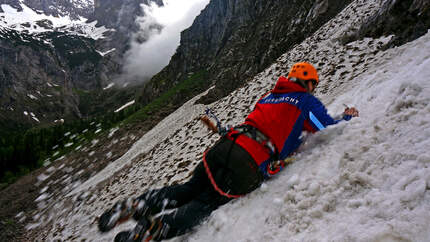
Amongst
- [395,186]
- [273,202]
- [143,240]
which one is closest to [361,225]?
[395,186]

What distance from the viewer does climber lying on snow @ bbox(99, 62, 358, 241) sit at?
4.47m

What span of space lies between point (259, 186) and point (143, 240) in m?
2.54

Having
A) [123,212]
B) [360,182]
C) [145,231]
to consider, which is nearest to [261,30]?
[123,212]

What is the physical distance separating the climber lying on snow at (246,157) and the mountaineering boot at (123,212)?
63 cm

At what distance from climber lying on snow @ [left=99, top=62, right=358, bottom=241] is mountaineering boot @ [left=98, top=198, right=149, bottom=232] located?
0.63m

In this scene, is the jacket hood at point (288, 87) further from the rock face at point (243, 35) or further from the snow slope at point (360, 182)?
the rock face at point (243, 35)

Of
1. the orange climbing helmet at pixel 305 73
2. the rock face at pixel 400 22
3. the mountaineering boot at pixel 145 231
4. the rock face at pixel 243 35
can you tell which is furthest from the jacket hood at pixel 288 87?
the rock face at pixel 243 35

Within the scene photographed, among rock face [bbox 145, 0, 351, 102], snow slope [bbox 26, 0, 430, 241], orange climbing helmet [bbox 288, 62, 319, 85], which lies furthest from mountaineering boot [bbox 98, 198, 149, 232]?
rock face [bbox 145, 0, 351, 102]

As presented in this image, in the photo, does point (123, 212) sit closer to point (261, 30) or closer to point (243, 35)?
point (261, 30)

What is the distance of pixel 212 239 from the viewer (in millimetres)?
4234

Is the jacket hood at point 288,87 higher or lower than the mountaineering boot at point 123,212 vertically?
higher

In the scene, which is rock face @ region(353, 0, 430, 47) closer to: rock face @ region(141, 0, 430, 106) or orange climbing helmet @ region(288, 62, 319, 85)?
rock face @ region(141, 0, 430, 106)

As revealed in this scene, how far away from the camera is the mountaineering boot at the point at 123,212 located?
5603 mm

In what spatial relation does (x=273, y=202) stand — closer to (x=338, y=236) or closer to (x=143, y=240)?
(x=338, y=236)
